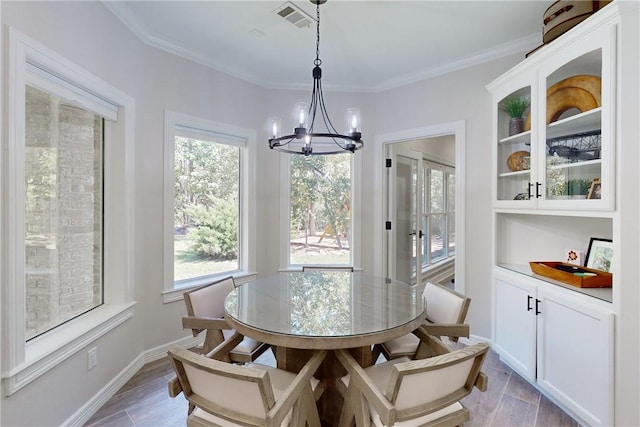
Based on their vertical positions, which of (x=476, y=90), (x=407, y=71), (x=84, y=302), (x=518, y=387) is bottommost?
(x=518, y=387)

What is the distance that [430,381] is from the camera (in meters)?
1.16

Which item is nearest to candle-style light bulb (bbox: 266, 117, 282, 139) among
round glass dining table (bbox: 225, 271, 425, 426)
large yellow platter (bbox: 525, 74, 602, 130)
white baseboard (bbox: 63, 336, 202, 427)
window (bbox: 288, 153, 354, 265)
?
round glass dining table (bbox: 225, 271, 425, 426)

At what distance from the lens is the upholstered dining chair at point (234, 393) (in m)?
1.10

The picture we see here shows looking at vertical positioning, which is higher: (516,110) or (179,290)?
(516,110)

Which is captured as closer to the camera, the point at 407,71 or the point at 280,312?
the point at 280,312

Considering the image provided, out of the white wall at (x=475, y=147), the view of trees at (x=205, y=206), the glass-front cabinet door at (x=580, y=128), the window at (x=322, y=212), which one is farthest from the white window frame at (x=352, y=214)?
the glass-front cabinet door at (x=580, y=128)

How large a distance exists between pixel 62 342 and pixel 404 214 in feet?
11.5

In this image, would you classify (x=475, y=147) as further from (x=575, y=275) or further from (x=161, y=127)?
(x=161, y=127)

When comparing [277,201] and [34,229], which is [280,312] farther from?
[277,201]

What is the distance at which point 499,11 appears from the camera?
92.0 inches

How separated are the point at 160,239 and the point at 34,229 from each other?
1.03 m

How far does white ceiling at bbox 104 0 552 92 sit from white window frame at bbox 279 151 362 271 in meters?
0.99

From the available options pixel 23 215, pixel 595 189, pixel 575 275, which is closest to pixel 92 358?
pixel 23 215

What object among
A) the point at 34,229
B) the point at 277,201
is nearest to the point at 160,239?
the point at 34,229
